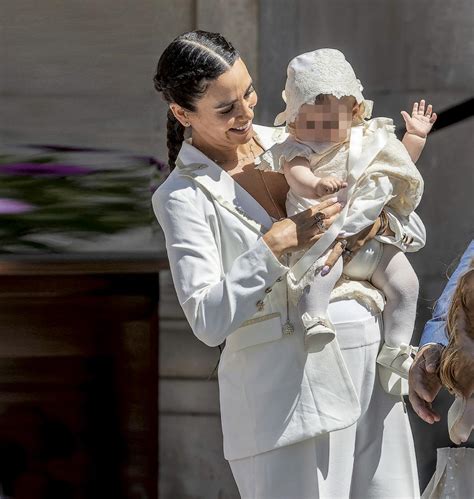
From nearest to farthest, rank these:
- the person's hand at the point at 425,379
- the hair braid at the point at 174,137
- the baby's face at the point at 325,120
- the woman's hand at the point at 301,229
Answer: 1. the person's hand at the point at 425,379
2. the woman's hand at the point at 301,229
3. the baby's face at the point at 325,120
4. the hair braid at the point at 174,137

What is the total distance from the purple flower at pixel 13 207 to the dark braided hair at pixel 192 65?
2173 mm

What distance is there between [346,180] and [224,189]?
1.11 feet

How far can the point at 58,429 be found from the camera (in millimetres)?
6227

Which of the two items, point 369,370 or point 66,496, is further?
point 66,496

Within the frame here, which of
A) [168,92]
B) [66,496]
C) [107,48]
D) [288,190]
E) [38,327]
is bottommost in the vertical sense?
[66,496]

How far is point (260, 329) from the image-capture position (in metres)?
4.43

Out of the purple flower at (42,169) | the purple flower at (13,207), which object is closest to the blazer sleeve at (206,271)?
the purple flower at (13,207)

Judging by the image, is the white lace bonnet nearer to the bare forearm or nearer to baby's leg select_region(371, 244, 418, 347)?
the bare forearm

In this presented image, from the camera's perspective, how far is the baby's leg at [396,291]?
454 cm

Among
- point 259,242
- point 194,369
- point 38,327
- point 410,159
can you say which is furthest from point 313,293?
point 194,369

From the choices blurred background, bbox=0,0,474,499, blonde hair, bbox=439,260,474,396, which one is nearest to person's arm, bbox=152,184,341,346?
blonde hair, bbox=439,260,474,396

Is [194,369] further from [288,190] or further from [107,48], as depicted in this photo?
[288,190]

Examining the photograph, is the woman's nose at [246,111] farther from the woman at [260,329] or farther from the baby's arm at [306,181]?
the baby's arm at [306,181]

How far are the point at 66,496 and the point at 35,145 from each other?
1.60 metres
